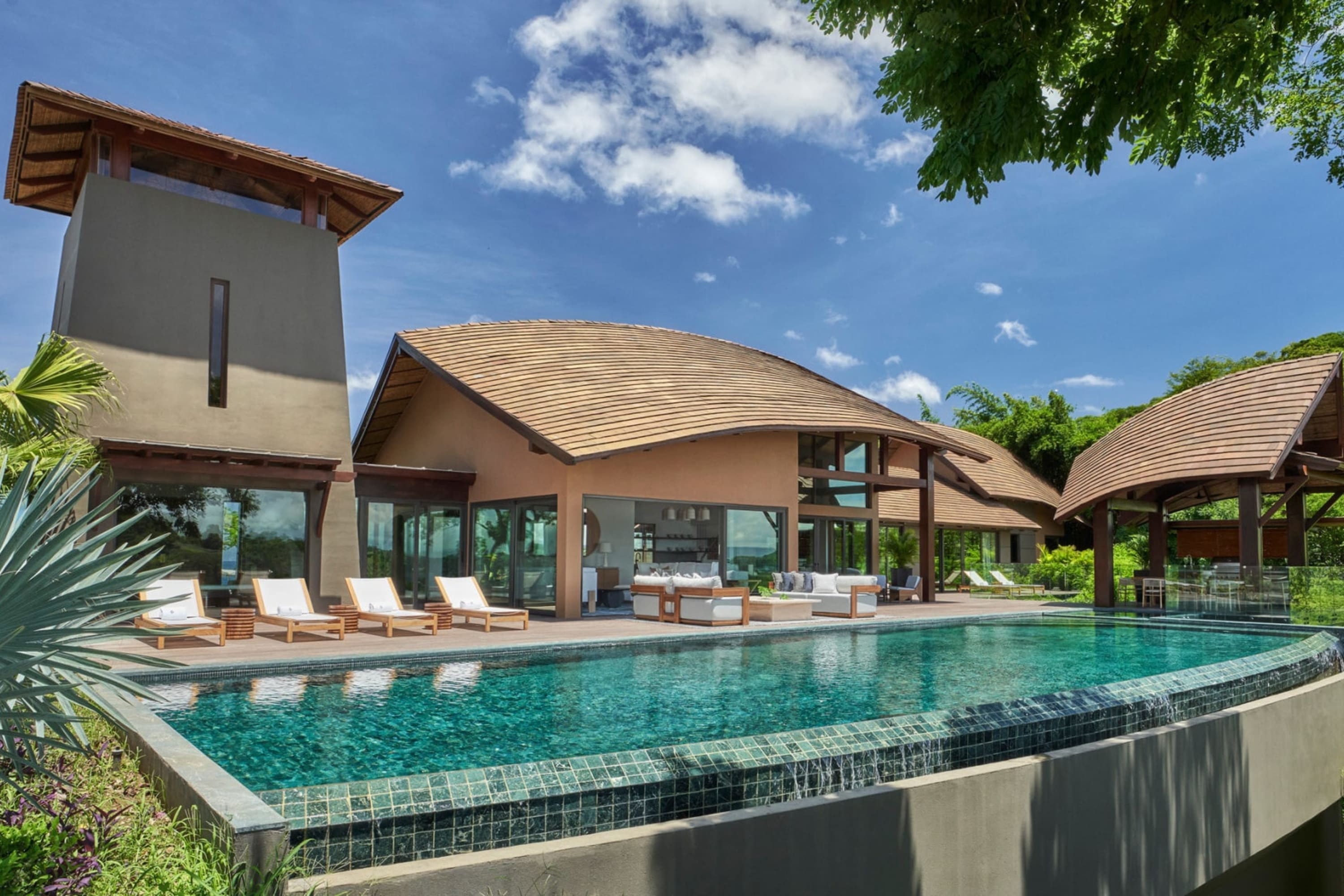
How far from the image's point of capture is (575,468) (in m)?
17.2

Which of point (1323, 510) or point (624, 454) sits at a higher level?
point (624, 454)

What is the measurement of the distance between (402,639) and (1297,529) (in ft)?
64.9

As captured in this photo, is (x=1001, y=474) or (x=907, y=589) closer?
(x=907, y=589)

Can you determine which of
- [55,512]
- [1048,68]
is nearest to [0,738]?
[55,512]

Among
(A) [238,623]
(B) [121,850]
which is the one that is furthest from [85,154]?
(B) [121,850]

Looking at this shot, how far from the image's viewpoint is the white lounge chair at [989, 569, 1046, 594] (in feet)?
90.8

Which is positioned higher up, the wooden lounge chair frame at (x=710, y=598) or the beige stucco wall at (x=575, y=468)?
the beige stucco wall at (x=575, y=468)

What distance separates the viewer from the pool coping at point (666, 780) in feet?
13.2

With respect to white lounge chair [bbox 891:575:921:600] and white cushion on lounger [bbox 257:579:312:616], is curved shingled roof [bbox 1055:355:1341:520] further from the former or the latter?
white cushion on lounger [bbox 257:579:312:616]

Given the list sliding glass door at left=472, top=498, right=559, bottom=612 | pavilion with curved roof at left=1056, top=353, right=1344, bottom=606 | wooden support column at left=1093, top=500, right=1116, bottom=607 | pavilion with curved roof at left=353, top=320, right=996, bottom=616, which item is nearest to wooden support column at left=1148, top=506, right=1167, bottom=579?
pavilion with curved roof at left=1056, top=353, right=1344, bottom=606

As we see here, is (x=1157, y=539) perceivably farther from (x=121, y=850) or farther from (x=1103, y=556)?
(x=121, y=850)

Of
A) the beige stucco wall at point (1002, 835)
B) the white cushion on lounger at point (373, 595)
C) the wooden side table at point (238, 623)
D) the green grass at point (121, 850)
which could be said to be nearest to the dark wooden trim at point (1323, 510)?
the beige stucco wall at point (1002, 835)

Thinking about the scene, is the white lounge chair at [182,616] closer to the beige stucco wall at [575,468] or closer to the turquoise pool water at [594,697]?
the turquoise pool water at [594,697]

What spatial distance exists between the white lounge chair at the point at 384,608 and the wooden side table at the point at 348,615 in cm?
11
